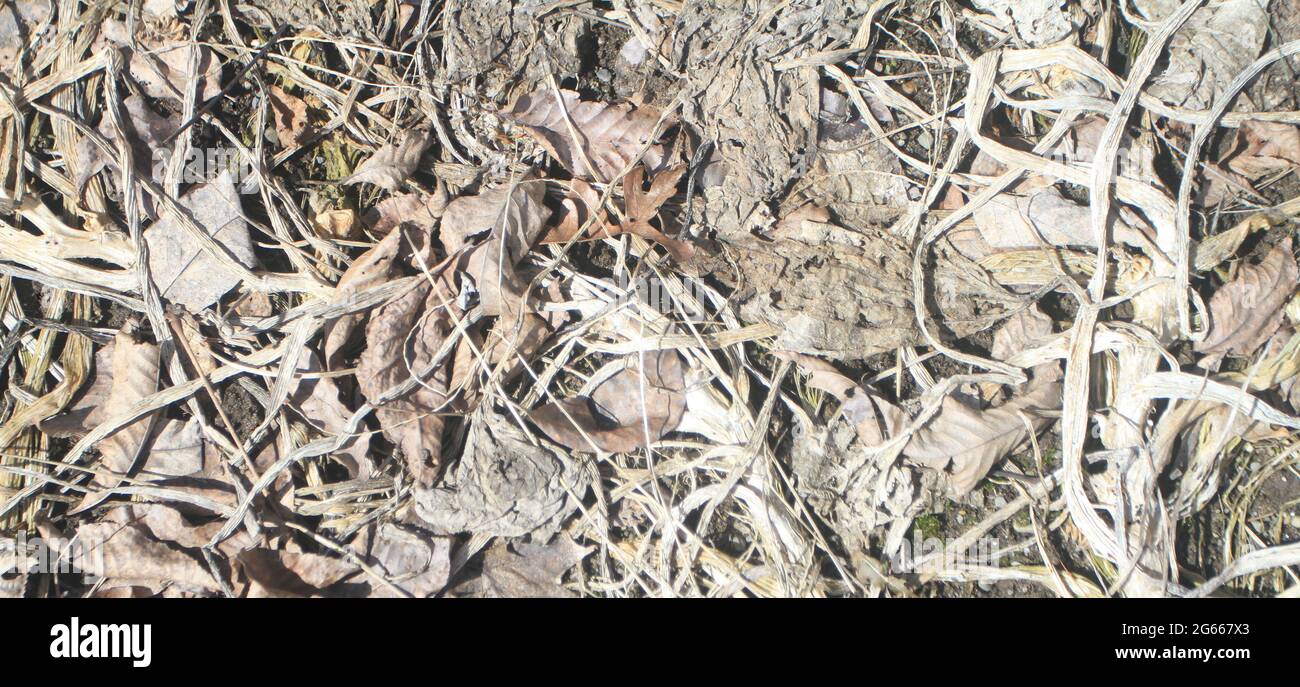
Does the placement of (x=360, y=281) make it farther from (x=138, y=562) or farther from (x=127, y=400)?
(x=138, y=562)

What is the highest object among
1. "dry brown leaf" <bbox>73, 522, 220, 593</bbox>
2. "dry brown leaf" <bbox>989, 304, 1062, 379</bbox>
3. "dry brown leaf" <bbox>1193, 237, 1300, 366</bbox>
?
"dry brown leaf" <bbox>1193, 237, 1300, 366</bbox>

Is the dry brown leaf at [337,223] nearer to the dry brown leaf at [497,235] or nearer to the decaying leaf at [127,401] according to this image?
the dry brown leaf at [497,235]

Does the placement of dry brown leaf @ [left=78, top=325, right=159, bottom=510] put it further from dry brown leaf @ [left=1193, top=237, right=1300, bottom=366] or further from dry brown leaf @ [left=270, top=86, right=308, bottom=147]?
dry brown leaf @ [left=1193, top=237, right=1300, bottom=366]

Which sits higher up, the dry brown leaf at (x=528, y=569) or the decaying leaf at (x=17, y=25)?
the decaying leaf at (x=17, y=25)

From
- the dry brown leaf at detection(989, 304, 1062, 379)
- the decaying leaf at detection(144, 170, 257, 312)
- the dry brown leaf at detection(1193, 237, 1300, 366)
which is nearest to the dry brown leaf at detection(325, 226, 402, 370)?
the decaying leaf at detection(144, 170, 257, 312)

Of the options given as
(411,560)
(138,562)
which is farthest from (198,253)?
(411,560)

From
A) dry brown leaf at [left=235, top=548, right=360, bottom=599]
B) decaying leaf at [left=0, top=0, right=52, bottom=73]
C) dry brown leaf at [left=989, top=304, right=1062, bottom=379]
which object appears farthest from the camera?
decaying leaf at [left=0, top=0, right=52, bottom=73]

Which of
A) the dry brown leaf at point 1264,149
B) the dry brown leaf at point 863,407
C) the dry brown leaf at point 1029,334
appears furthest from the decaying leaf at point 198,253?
the dry brown leaf at point 1264,149
